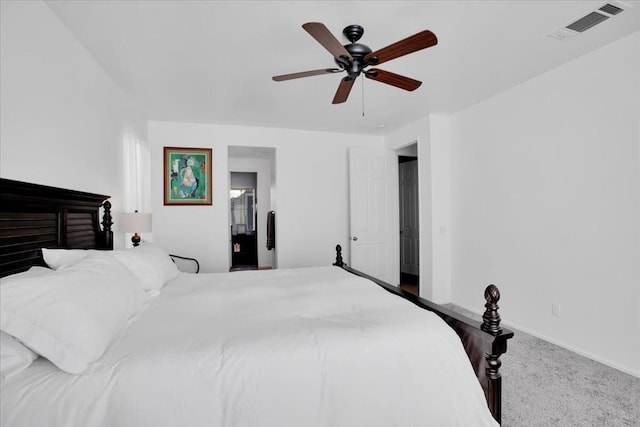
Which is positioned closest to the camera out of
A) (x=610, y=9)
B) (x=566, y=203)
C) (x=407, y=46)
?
(x=407, y=46)

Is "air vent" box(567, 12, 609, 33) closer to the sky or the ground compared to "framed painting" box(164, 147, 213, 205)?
closer to the sky

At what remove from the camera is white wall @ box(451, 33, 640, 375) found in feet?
7.91

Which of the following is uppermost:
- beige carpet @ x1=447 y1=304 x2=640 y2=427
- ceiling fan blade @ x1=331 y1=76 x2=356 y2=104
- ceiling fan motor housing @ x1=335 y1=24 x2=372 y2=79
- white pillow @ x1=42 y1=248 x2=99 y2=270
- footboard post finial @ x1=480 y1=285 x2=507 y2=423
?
ceiling fan motor housing @ x1=335 y1=24 x2=372 y2=79

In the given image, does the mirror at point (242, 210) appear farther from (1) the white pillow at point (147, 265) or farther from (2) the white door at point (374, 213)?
(1) the white pillow at point (147, 265)

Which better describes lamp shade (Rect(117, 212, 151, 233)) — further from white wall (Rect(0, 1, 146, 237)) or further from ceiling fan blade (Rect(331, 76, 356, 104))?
ceiling fan blade (Rect(331, 76, 356, 104))

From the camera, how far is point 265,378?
3.90 feet

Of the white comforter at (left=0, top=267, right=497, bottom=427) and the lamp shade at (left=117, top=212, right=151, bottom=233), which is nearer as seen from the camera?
the white comforter at (left=0, top=267, right=497, bottom=427)

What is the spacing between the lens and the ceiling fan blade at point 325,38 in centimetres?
161

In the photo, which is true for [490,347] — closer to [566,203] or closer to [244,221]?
[566,203]

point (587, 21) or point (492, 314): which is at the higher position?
point (587, 21)

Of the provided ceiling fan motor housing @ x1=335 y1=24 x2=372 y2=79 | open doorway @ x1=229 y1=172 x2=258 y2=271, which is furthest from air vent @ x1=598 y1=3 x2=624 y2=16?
open doorway @ x1=229 y1=172 x2=258 y2=271

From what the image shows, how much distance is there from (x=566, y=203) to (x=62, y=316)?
12.1 ft

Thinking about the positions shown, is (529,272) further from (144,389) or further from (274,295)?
(144,389)

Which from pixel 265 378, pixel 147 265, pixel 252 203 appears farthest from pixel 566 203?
pixel 252 203
